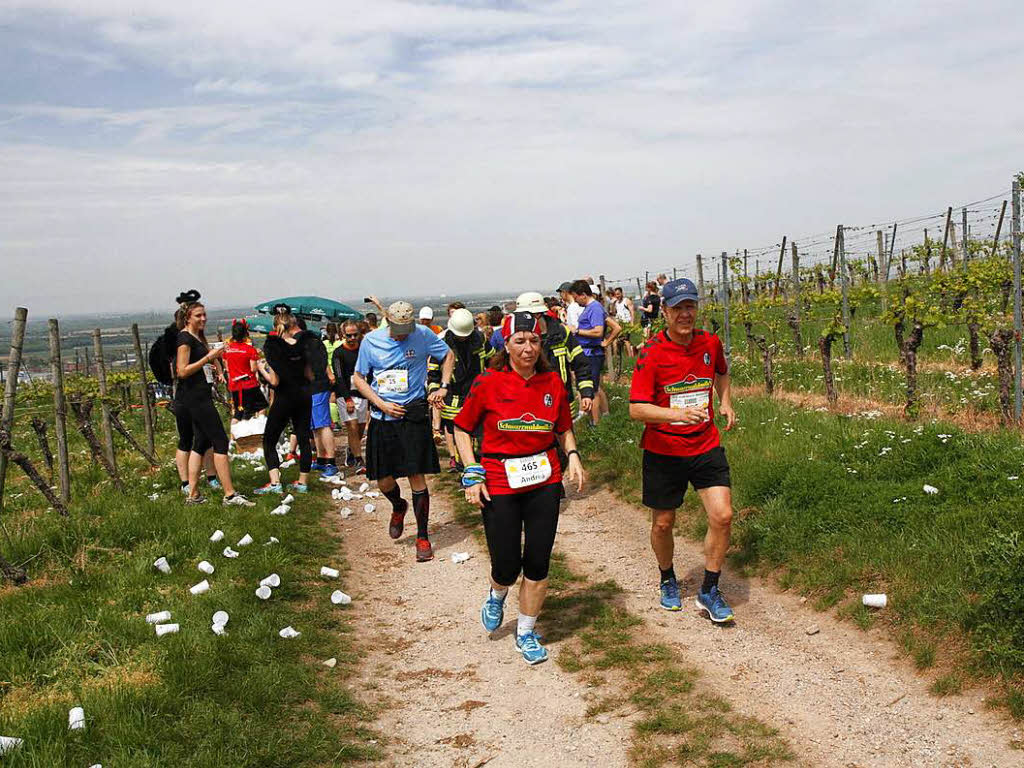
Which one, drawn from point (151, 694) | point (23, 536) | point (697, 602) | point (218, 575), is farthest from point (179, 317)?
point (697, 602)

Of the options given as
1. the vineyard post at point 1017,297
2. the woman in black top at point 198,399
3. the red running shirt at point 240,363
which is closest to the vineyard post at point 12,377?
the woman in black top at point 198,399

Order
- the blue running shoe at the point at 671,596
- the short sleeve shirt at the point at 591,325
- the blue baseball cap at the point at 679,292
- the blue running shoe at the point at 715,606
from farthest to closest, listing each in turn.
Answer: the short sleeve shirt at the point at 591,325, the blue running shoe at the point at 671,596, the blue running shoe at the point at 715,606, the blue baseball cap at the point at 679,292

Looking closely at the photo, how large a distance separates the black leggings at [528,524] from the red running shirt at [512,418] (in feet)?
0.25

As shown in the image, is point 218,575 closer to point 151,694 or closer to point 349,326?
point 151,694

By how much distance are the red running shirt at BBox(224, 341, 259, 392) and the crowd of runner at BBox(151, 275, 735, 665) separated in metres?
0.02

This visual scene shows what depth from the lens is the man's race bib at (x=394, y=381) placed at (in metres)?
7.59

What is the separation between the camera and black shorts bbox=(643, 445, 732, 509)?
217 inches

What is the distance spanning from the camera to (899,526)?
613cm

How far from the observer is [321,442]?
11781mm

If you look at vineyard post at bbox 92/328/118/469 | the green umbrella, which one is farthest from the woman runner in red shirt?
the green umbrella

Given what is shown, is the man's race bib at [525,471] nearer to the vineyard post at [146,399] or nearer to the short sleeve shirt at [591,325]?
the short sleeve shirt at [591,325]

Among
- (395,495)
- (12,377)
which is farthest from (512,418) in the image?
(12,377)

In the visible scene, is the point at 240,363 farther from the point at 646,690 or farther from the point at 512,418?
the point at 646,690

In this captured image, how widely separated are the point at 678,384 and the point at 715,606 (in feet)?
5.21
